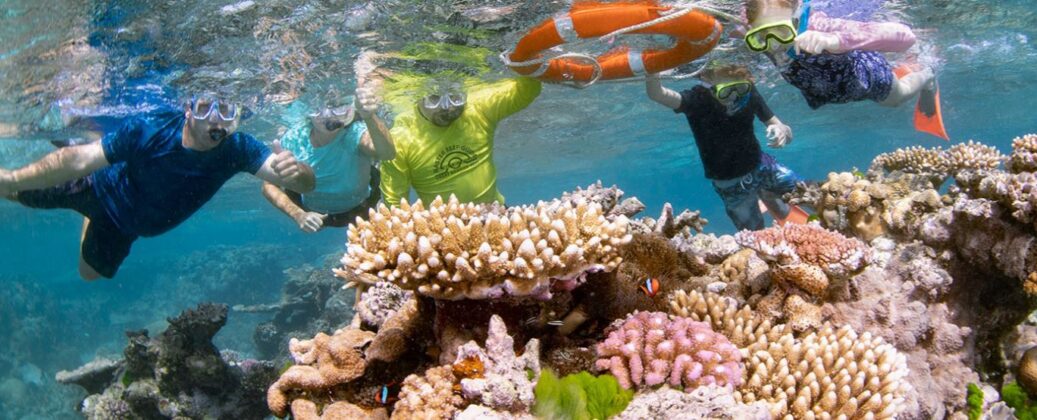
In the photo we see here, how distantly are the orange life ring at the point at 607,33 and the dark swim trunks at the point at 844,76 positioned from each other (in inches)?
66.1

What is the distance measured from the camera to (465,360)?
2984mm

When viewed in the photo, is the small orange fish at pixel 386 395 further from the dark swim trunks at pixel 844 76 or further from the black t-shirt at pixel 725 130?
the dark swim trunks at pixel 844 76

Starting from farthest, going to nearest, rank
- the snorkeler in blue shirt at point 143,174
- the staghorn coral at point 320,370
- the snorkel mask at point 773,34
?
the snorkeler in blue shirt at point 143,174, the snorkel mask at point 773,34, the staghorn coral at point 320,370

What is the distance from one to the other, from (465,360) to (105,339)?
38.4m

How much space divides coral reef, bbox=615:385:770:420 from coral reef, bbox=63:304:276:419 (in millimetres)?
7886

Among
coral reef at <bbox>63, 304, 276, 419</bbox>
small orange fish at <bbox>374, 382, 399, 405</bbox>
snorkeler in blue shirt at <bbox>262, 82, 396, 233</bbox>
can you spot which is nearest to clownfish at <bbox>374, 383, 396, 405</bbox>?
small orange fish at <bbox>374, 382, 399, 405</bbox>

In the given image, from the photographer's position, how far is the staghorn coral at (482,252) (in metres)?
3.04

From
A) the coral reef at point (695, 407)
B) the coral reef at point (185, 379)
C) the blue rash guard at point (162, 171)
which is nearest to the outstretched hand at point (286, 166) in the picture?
the blue rash guard at point (162, 171)

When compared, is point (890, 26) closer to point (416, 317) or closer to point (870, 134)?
point (416, 317)

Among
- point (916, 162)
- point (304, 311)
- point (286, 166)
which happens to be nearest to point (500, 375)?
point (286, 166)

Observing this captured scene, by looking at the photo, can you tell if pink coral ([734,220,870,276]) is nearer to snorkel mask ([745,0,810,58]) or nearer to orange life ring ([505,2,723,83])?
snorkel mask ([745,0,810,58])

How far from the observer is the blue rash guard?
7.76 m

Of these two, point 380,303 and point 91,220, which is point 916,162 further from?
point 91,220

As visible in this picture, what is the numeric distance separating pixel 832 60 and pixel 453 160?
21.4ft
